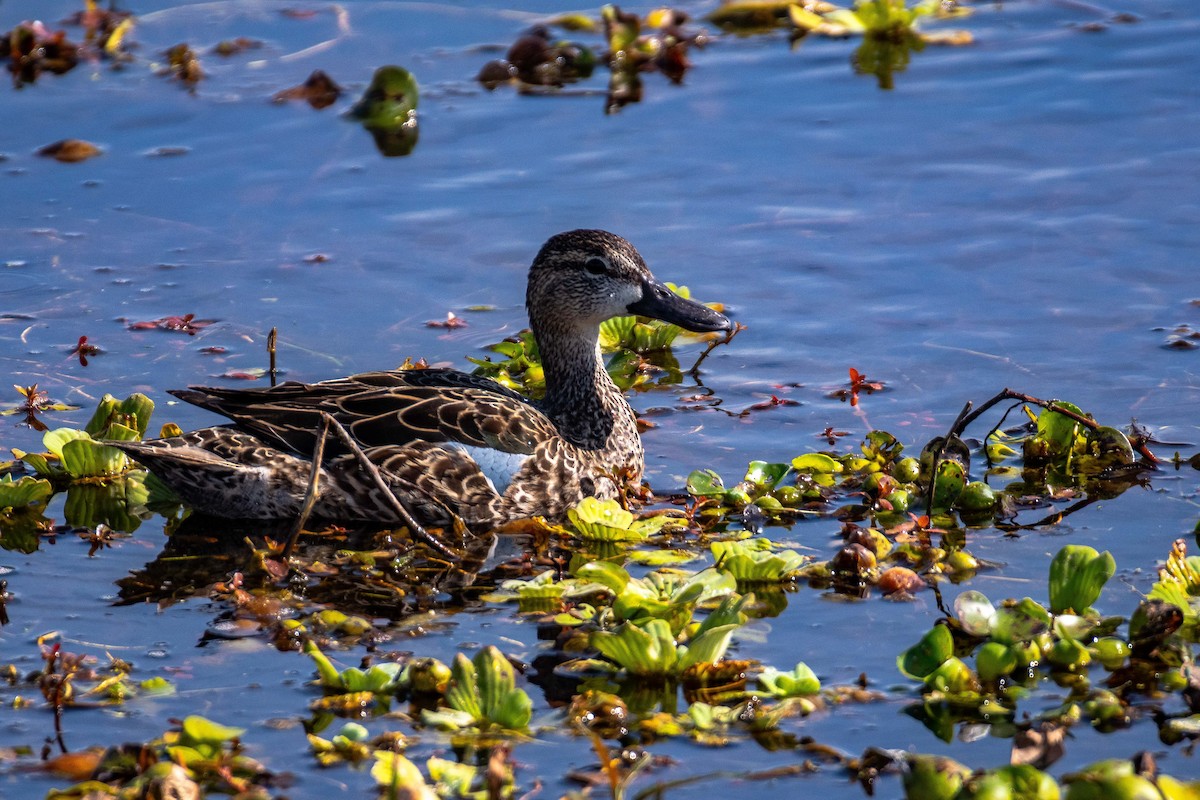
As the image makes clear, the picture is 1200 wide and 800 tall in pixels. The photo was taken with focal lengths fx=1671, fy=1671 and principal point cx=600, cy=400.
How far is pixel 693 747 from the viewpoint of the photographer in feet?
18.2

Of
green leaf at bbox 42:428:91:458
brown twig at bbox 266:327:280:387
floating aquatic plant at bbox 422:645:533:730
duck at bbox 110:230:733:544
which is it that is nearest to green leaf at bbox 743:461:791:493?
duck at bbox 110:230:733:544

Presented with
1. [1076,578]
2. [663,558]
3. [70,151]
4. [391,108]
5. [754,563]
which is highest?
[391,108]

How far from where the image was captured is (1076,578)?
242 inches

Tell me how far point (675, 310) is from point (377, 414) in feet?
5.78

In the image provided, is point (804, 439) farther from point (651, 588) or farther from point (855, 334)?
point (651, 588)

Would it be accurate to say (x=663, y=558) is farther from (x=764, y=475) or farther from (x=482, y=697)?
(x=482, y=697)

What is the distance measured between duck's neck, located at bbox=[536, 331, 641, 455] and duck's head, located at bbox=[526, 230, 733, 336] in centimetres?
8

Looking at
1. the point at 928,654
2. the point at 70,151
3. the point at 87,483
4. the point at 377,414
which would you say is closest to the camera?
the point at 928,654

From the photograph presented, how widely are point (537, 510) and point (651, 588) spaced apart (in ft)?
4.83

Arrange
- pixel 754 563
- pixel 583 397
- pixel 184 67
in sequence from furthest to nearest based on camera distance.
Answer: pixel 184 67 < pixel 583 397 < pixel 754 563

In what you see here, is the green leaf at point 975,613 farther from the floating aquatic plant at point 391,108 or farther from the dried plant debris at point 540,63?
the dried plant debris at point 540,63

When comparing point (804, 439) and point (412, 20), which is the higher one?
point (412, 20)

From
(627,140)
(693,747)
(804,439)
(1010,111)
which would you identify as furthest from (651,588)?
(1010,111)

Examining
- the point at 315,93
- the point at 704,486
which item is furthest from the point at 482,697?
the point at 315,93
